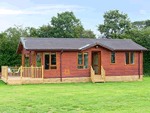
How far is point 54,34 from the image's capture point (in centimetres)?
3528

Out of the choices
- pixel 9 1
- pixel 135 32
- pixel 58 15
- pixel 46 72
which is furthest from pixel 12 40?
pixel 135 32

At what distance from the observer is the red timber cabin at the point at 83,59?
19.0m

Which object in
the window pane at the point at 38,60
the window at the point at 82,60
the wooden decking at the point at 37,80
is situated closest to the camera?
the wooden decking at the point at 37,80

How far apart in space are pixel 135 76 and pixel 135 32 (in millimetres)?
11495

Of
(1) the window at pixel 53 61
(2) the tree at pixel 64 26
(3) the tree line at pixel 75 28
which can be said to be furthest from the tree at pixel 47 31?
(1) the window at pixel 53 61

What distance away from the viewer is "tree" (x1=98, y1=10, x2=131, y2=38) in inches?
1355

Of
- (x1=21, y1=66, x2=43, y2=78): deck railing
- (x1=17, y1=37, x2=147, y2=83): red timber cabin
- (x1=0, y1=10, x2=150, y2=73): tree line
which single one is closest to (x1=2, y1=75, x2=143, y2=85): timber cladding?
(x1=17, y1=37, x2=147, y2=83): red timber cabin

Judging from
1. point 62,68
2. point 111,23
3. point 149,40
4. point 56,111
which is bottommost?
point 56,111

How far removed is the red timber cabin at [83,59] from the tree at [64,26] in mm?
13357

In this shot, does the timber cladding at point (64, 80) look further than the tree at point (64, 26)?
No

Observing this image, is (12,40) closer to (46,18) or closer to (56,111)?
(46,18)

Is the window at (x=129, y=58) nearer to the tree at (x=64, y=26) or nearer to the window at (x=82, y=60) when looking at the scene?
the window at (x=82, y=60)

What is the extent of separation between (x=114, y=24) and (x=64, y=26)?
7.54 m

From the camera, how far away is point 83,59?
779 inches
